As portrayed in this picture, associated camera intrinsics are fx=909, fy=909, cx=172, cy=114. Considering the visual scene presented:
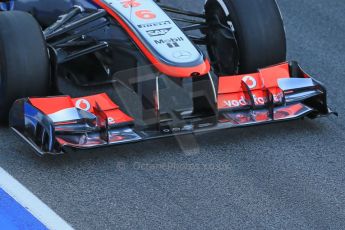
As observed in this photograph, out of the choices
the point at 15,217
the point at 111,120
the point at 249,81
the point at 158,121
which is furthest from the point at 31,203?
the point at 249,81

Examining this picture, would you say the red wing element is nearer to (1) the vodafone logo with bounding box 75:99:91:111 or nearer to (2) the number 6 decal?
(2) the number 6 decal

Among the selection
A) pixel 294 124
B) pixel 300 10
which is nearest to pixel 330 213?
pixel 294 124

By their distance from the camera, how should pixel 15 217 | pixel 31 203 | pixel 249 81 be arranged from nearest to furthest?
1. pixel 15 217
2. pixel 31 203
3. pixel 249 81

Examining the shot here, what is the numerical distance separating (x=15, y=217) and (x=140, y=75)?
1.58 metres

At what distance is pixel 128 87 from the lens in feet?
21.7

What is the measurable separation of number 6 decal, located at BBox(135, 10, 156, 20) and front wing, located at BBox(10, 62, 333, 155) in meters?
0.67

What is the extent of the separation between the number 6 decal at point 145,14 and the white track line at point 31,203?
1.53 m

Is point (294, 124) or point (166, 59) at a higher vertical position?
point (166, 59)

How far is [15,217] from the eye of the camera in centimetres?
527

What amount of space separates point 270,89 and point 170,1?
9.62ft

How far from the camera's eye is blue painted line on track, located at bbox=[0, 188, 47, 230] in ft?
17.0

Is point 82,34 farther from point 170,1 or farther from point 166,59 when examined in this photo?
point 170,1

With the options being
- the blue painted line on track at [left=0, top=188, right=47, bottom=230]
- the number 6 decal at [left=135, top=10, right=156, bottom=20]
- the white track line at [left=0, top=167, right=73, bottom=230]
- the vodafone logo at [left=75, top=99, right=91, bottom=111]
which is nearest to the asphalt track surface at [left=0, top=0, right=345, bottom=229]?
the white track line at [left=0, top=167, right=73, bottom=230]

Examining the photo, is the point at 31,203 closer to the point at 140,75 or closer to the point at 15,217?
the point at 15,217
